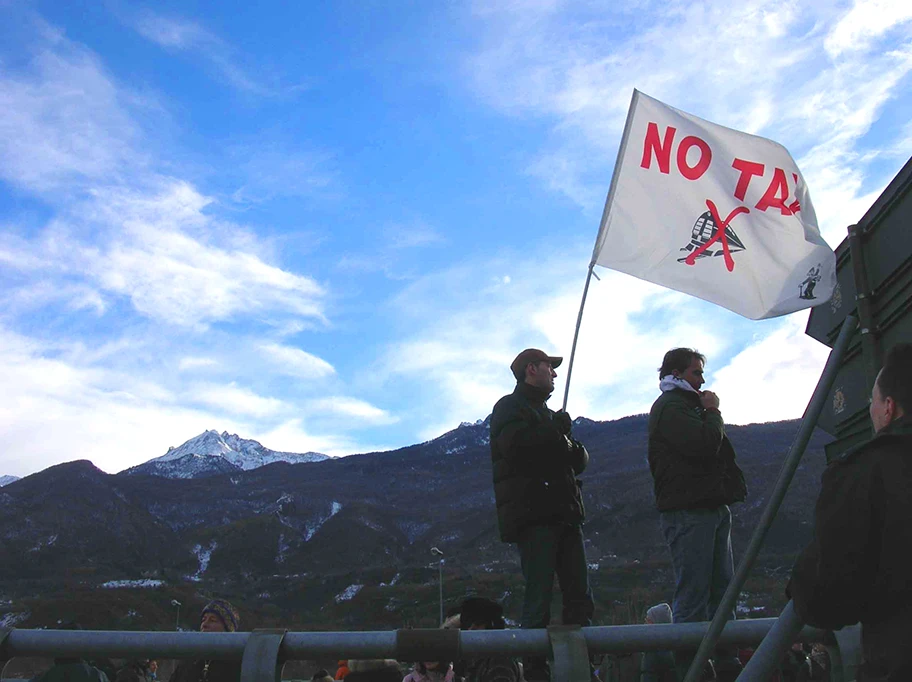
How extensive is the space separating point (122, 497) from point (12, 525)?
23106 mm

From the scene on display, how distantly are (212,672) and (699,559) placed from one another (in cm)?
241

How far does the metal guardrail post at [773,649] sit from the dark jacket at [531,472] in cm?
226

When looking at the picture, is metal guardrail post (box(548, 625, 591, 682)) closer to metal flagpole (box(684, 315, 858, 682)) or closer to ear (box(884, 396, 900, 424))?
metal flagpole (box(684, 315, 858, 682))

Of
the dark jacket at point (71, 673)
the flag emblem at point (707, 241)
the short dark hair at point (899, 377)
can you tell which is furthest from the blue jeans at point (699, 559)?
the dark jacket at point (71, 673)

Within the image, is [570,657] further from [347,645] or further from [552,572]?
[552,572]

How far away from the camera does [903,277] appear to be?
3.78m

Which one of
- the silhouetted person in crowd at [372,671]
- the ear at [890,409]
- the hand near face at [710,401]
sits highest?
the hand near face at [710,401]

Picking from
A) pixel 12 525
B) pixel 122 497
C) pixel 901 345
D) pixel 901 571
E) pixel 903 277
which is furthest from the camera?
pixel 122 497

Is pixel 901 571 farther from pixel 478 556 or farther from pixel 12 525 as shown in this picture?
pixel 12 525

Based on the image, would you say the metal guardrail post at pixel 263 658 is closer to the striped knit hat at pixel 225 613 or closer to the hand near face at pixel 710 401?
the striped knit hat at pixel 225 613

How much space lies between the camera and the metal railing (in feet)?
8.16

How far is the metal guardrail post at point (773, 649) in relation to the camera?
2.09 metres

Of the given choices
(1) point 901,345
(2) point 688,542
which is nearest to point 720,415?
(2) point 688,542

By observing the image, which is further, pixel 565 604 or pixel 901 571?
pixel 565 604
